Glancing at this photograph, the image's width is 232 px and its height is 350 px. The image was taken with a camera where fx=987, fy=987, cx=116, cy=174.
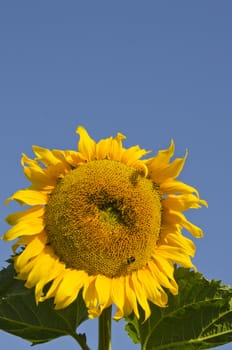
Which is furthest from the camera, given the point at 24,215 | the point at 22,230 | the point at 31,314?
the point at 31,314

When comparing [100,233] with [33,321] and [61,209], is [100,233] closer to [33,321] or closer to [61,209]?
[61,209]

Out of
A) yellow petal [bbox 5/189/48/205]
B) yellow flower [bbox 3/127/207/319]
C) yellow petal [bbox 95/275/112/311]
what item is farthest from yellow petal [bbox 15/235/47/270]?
yellow petal [bbox 95/275/112/311]

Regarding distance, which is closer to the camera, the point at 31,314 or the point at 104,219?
the point at 104,219

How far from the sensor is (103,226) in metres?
6.11

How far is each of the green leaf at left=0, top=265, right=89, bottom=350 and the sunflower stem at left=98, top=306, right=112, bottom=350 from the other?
0.76 ft

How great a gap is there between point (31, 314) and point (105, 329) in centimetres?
53

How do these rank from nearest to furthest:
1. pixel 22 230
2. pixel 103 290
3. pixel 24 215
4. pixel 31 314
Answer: pixel 103 290 < pixel 22 230 < pixel 24 215 < pixel 31 314

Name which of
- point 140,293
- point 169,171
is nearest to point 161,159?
point 169,171

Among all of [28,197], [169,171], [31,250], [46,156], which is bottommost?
[31,250]

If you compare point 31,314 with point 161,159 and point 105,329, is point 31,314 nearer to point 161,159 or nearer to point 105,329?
point 105,329

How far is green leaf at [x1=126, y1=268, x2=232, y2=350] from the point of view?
6.31 m

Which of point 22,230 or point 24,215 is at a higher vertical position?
point 24,215

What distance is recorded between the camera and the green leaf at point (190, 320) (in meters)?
6.31

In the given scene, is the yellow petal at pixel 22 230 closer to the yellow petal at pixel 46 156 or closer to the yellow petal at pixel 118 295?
the yellow petal at pixel 46 156
